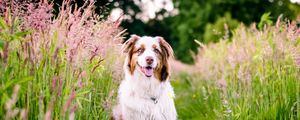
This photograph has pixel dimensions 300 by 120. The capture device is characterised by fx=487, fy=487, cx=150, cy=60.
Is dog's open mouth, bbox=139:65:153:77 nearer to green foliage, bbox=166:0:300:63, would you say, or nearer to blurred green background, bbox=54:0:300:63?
blurred green background, bbox=54:0:300:63

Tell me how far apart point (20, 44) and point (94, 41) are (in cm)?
105

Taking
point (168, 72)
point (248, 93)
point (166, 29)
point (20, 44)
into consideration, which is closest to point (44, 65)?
point (20, 44)

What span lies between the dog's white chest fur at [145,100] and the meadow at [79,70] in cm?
23

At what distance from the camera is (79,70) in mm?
4512

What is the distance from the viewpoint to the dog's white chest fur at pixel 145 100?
549 cm

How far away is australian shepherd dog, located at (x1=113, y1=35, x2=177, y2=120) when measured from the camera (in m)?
5.49

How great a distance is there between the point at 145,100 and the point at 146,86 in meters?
0.16

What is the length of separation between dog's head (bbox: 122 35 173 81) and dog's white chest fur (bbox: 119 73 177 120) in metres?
0.11

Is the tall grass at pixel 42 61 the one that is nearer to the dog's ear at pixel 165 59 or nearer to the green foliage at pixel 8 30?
the green foliage at pixel 8 30

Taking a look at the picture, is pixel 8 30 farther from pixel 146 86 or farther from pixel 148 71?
pixel 146 86

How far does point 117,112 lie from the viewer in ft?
18.2

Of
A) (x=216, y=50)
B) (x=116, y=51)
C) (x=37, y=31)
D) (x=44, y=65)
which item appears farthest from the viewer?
(x=216, y=50)

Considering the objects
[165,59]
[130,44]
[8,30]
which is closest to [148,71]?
[165,59]

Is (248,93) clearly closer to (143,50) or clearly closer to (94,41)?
(143,50)
